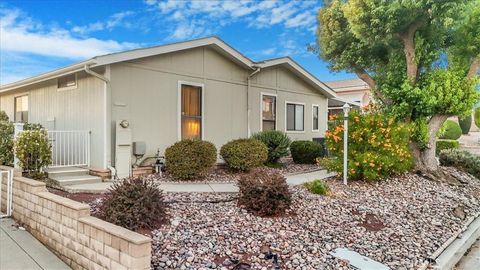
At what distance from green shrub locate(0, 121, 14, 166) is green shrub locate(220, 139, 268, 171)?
485 centimetres

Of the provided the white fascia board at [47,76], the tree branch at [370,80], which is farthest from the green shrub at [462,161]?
the white fascia board at [47,76]

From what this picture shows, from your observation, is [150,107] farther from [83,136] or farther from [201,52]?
[201,52]

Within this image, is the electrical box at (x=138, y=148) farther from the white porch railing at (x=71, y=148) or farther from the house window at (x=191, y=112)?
the house window at (x=191, y=112)

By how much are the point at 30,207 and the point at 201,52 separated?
6398mm

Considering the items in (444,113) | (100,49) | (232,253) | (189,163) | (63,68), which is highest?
(100,49)

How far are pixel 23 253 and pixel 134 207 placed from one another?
5.27 feet

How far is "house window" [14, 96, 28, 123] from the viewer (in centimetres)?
1226

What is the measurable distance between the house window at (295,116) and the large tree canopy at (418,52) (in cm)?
359

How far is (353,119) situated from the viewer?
26.7 feet

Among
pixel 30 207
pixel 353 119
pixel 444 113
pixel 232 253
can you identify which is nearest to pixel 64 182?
pixel 30 207

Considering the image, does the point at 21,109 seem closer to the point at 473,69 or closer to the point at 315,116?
the point at 315,116

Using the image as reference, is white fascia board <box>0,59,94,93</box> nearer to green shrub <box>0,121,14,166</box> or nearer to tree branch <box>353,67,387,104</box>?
green shrub <box>0,121,14,166</box>

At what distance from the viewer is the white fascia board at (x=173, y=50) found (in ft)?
25.2

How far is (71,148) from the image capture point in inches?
346
